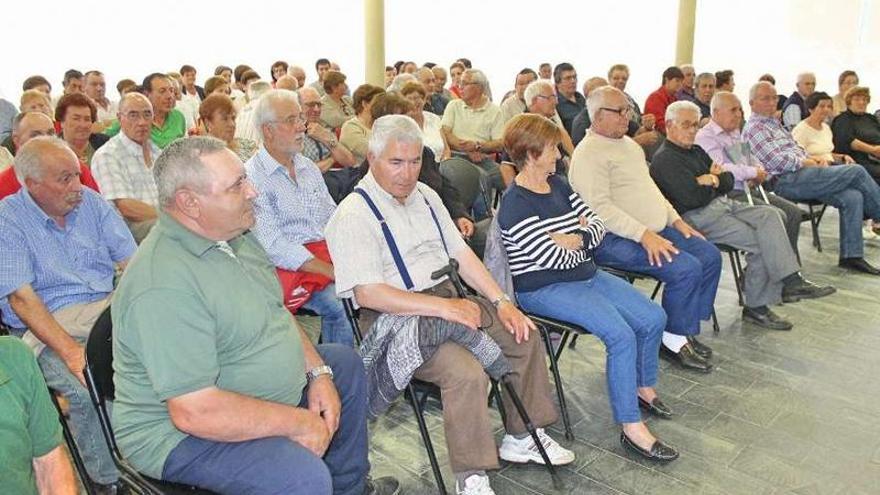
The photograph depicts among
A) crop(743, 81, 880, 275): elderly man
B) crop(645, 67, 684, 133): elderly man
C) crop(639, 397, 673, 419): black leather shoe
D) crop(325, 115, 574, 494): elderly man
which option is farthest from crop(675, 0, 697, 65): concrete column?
crop(325, 115, 574, 494): elderly man

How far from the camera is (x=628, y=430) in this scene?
2.71 m

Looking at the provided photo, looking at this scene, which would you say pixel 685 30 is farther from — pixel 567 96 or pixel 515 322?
pixel 515 322

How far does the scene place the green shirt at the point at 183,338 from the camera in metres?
1.56

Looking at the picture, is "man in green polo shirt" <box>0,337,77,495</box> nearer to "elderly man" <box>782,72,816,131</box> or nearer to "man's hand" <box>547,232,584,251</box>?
"man's hand" <box>547,232,584,251</box>

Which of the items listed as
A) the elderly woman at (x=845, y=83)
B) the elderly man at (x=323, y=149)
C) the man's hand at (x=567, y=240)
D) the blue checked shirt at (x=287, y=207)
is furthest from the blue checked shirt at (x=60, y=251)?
the elderly woman at (x=845, y=83)

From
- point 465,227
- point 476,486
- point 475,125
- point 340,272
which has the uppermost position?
point 475,125

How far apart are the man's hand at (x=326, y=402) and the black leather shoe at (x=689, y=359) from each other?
210cm

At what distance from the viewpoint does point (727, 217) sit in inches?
159

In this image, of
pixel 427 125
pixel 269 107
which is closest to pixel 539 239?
pixel 269 107

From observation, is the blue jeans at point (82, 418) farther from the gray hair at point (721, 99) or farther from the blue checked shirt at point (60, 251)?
the gray hair at point (721, 99)

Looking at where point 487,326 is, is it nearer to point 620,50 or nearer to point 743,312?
Answer: point 743,312

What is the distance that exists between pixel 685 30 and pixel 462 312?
975cm

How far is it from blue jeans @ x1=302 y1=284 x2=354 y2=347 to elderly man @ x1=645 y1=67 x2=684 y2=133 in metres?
5.11

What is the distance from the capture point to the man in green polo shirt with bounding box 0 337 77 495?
135 cm
